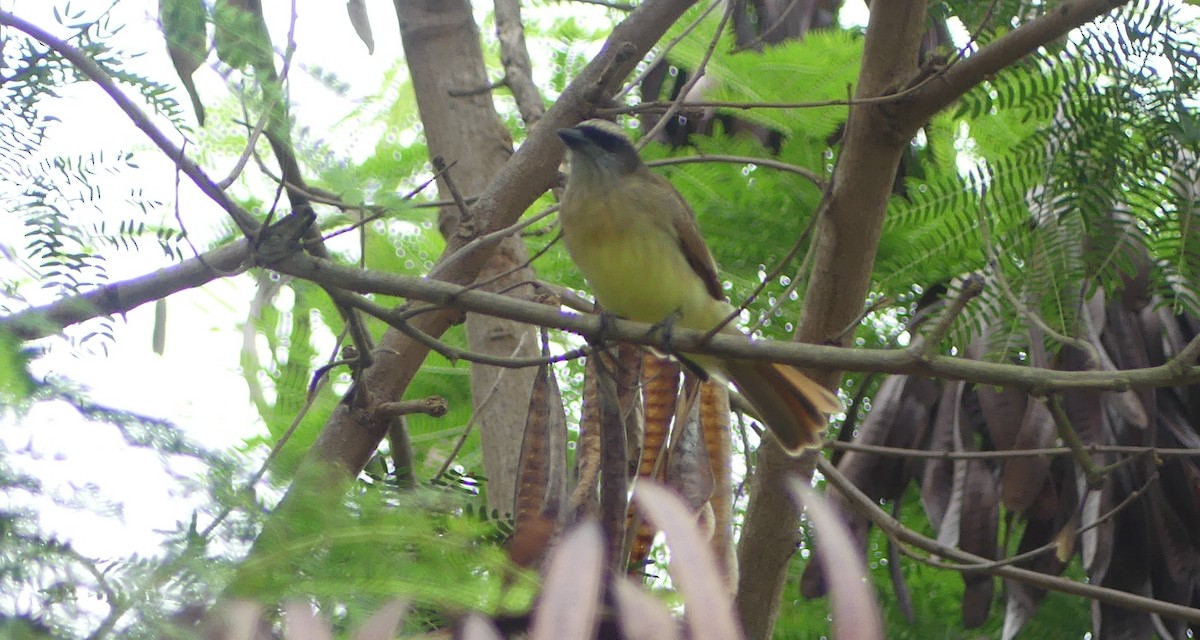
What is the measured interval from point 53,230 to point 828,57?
2674mm

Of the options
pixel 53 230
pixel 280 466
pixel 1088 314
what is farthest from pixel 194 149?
pixel 1088 314

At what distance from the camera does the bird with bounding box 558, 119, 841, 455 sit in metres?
3.29

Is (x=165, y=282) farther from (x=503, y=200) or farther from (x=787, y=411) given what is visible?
(x=787, y=411)

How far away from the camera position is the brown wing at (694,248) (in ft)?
11.3

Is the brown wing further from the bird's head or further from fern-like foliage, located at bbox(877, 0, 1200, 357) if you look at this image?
fern-like foliage, located at bbox(877, 0, 1200, 357)

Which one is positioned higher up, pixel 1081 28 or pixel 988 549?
pixel 1081 28

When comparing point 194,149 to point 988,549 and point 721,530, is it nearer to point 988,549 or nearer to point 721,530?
point 721,530

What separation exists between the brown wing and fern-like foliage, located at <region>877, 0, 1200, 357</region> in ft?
2.27

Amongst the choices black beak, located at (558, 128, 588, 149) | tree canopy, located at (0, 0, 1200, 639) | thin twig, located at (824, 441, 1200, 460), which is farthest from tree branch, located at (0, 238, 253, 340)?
thin twig, located at (824, 441, 1200, 460)

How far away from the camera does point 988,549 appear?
3.41 m

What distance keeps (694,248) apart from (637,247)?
0.21 meters

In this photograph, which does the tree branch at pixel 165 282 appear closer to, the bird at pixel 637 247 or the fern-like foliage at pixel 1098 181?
the bird at pixel 637 247

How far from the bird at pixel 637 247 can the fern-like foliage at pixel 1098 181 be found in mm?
661

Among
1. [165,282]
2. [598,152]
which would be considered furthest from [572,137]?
[165,282]
